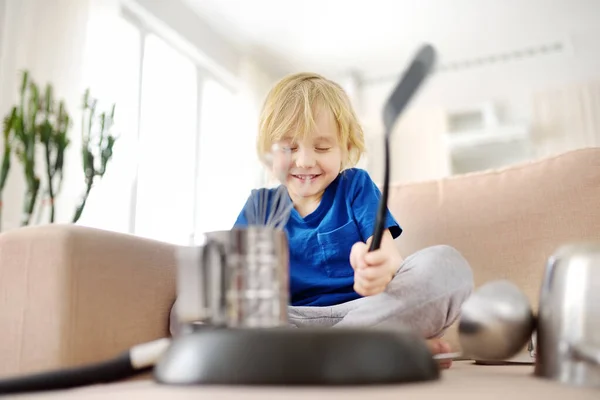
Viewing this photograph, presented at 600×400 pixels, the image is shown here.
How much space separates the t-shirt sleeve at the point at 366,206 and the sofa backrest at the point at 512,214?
6.2 inches

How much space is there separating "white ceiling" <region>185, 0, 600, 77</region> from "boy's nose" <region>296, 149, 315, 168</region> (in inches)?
94.1

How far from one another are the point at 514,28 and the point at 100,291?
3.33 meters

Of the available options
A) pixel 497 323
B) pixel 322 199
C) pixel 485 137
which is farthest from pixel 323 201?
pixel 485 137

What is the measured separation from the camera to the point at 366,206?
3.01 feet

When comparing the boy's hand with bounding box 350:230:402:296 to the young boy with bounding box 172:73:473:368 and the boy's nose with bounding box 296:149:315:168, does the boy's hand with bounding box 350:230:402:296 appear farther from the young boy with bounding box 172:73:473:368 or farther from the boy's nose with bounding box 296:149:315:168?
the boy's nose with bounding box 296:149:315:168

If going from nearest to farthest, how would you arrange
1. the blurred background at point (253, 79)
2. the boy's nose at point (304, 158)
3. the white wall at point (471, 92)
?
the boy's nose at point (304, 158) → the blurred background at point (253, 79) → the white wall at point (471, 92)

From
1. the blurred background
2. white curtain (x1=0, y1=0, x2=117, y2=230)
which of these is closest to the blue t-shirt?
white curtain (x1=0, y1=0, x2=117, y2=230)

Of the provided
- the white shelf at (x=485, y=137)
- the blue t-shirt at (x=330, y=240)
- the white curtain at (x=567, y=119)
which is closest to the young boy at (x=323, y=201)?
the blue t-shirt at (x=330, y=240)

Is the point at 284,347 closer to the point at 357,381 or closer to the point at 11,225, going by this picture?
the point at 357,381

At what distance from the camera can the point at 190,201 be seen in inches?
121

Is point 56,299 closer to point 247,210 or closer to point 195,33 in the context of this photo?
point 247,210

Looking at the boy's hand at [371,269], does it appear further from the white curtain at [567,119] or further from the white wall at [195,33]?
the white curtain at [567,119]

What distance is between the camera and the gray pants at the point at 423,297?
26.5 inches

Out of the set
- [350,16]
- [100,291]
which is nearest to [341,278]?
[100,291]
